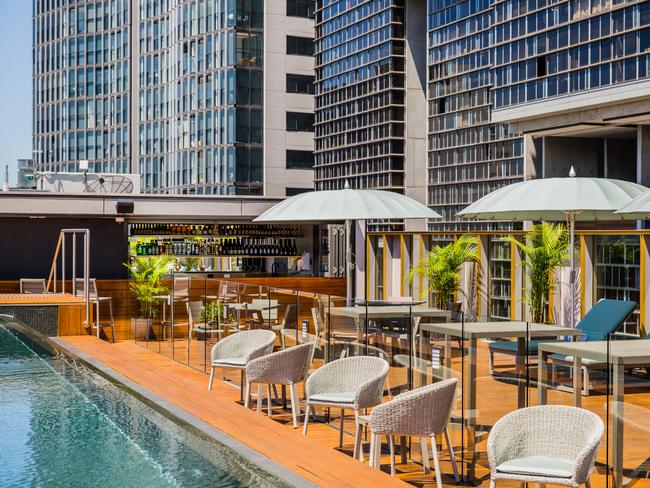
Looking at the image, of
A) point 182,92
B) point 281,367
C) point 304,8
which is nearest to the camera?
point 281,367

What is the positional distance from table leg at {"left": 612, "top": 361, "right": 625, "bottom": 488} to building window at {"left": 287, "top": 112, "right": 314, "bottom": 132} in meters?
57.9

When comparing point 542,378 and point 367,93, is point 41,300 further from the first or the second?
point 367,93

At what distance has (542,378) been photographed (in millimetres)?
5555

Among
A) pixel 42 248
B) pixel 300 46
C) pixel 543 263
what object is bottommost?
pixel 543 263

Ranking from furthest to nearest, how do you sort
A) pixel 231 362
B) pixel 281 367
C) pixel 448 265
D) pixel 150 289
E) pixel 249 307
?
1. pixel 448 265
2. pixel 150 289
3. pixel 249 307
4. pixel 231 362
5. pixel 281 367

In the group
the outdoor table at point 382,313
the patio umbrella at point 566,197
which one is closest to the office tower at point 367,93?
the patio umbrella at point 566,197

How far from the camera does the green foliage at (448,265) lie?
14117 millimetres

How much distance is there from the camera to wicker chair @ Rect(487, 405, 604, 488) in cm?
484

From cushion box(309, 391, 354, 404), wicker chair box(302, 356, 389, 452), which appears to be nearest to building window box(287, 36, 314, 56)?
wicker chair box(302, 356, 389, 452)

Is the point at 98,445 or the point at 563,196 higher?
the point at 563,196

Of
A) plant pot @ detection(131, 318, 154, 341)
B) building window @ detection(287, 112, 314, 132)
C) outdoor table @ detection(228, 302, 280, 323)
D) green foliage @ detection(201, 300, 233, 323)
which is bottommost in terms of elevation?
plant pot @ detection(131, 318, 154, 341)

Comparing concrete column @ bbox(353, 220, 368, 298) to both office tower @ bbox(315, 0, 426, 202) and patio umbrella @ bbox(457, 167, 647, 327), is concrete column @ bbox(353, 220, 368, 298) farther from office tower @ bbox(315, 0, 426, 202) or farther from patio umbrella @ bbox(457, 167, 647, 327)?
office tower @ bbox(315, 0, 426, 202)

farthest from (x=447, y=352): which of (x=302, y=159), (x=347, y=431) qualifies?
(x=302, y=159)

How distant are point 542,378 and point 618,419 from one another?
0.73 meters
